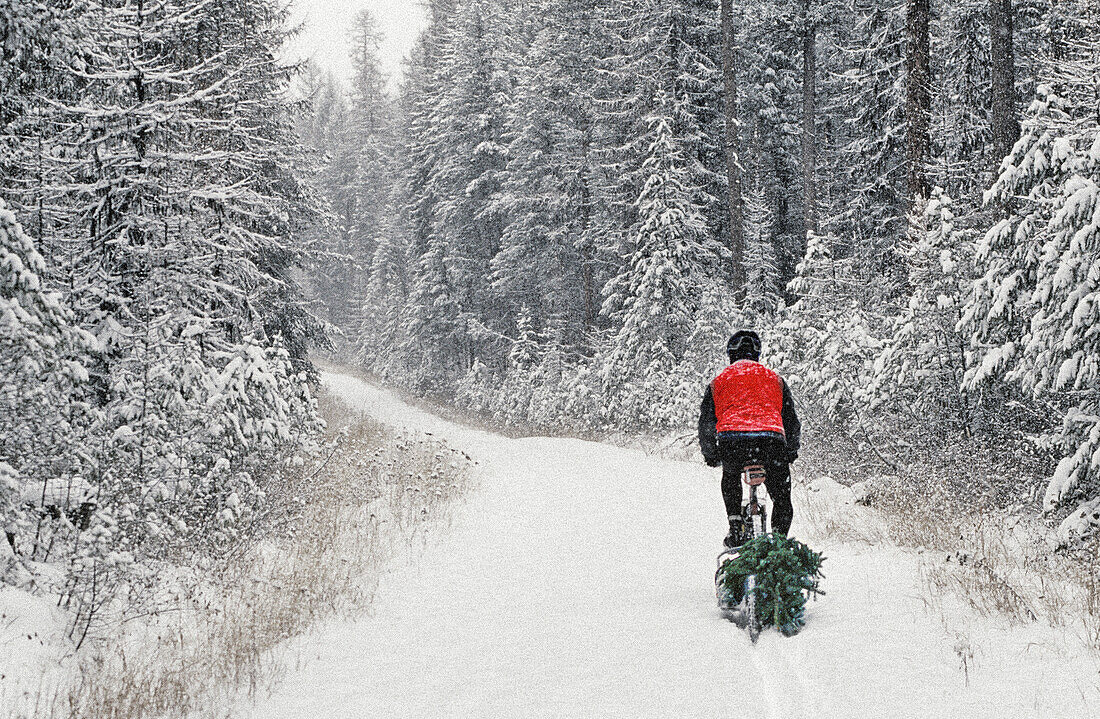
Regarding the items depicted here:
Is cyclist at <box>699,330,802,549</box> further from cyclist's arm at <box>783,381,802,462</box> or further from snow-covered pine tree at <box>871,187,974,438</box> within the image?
snow-covered pine tree at <box>871,187,974,438</box>

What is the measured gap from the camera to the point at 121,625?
17.7 feet

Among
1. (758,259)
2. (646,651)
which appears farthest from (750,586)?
(758,259)

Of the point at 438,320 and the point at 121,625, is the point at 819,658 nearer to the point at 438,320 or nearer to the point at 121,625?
the point at 121,625

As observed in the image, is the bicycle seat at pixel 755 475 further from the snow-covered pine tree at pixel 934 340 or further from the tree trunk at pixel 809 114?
the tree trunk at pixel 809 114

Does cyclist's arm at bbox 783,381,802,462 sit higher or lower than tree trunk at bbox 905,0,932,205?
lower

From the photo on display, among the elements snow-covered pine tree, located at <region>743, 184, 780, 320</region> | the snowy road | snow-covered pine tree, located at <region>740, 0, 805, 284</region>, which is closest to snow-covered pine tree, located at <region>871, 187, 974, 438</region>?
the snowy road

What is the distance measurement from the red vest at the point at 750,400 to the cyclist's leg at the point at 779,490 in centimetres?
23

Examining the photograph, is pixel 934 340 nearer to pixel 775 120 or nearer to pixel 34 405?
pixel 34 405

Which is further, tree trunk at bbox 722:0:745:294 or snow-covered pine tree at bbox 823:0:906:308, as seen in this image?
tree trunk at bbox 722:0:745:294

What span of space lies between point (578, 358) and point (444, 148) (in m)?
12.2

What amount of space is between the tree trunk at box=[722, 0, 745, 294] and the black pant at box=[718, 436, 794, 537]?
15.9 metres

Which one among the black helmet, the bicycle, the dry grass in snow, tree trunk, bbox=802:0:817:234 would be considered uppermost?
tree trunk, bbox=802:0:817:234

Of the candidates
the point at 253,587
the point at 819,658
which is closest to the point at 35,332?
the point at 253,587

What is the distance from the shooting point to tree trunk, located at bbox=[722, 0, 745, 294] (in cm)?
2150
